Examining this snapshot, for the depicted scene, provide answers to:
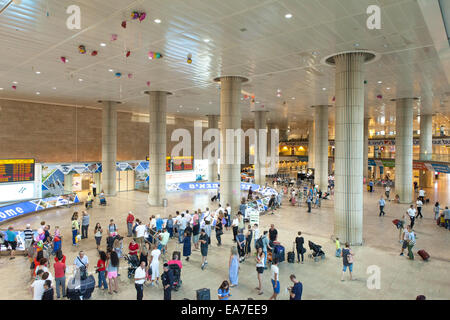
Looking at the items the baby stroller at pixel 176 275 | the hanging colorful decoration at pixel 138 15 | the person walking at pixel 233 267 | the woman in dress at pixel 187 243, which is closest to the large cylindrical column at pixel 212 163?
the woman in dress at pixel 187 243

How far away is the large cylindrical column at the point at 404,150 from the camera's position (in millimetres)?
22705

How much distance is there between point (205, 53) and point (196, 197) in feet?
47.4

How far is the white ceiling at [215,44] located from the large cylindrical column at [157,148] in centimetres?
164

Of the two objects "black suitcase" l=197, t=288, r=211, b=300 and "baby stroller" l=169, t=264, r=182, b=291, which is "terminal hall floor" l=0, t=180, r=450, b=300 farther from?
"black suitcase" l=197, t=288, r=211, b=300

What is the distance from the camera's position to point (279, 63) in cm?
1384

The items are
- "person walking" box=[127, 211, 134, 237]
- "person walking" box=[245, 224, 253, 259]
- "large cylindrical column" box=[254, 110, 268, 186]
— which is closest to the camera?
"person walking" box=[245, 224, 253, 259]

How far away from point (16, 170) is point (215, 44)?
66.1 feet

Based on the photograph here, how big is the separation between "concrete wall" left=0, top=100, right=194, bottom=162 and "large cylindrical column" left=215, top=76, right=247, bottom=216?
16878mm

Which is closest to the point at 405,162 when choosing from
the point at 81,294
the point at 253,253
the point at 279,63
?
the point at 279,63

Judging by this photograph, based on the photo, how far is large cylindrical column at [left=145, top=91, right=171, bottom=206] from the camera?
21344mm

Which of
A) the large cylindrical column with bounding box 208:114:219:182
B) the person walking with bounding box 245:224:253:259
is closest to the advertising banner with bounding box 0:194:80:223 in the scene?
the person walking with bounding box 245:224:253:259

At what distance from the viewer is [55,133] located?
2641 cm

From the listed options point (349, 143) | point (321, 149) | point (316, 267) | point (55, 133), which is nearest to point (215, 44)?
point (349, 143)
